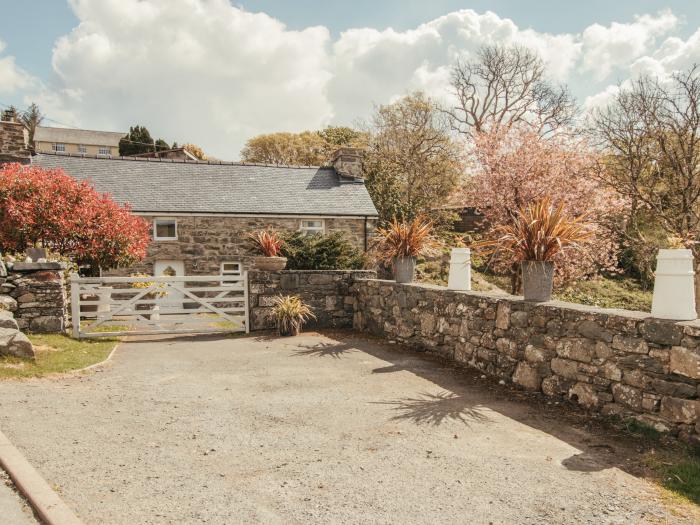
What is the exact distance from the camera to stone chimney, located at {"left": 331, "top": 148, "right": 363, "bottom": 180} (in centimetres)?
2420

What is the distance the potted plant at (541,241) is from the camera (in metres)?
6.09

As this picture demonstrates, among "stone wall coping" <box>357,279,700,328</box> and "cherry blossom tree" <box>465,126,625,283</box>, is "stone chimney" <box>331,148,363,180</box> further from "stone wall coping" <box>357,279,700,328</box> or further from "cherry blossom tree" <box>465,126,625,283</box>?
"stone wall coping" <box>357,279,700,328</box>

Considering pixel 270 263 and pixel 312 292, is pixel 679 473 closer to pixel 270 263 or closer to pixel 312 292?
pixel 312 292

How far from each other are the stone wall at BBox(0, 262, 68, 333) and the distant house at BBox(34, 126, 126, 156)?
57.2 metres

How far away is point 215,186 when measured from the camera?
2212cm

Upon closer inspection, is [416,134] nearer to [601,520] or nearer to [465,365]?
[465,365]

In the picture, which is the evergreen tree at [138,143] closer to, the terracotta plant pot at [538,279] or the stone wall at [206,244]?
the stone wall at [206,244]

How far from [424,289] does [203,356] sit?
396cm

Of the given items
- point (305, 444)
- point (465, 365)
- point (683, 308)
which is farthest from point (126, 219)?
point (683, 308)

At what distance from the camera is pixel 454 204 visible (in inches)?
1144

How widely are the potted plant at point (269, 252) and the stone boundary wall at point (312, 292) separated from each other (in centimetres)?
17

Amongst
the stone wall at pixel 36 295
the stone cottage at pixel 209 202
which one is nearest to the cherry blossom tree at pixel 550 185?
the stone cottage at pixel 209 202

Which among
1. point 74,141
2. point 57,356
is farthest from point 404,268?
point 74,141

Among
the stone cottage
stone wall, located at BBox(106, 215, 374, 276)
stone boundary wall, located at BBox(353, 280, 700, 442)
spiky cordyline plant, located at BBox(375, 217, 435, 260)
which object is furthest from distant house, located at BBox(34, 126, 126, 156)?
stone boundary wall, located at BBox(353, 280, 700, 442)
